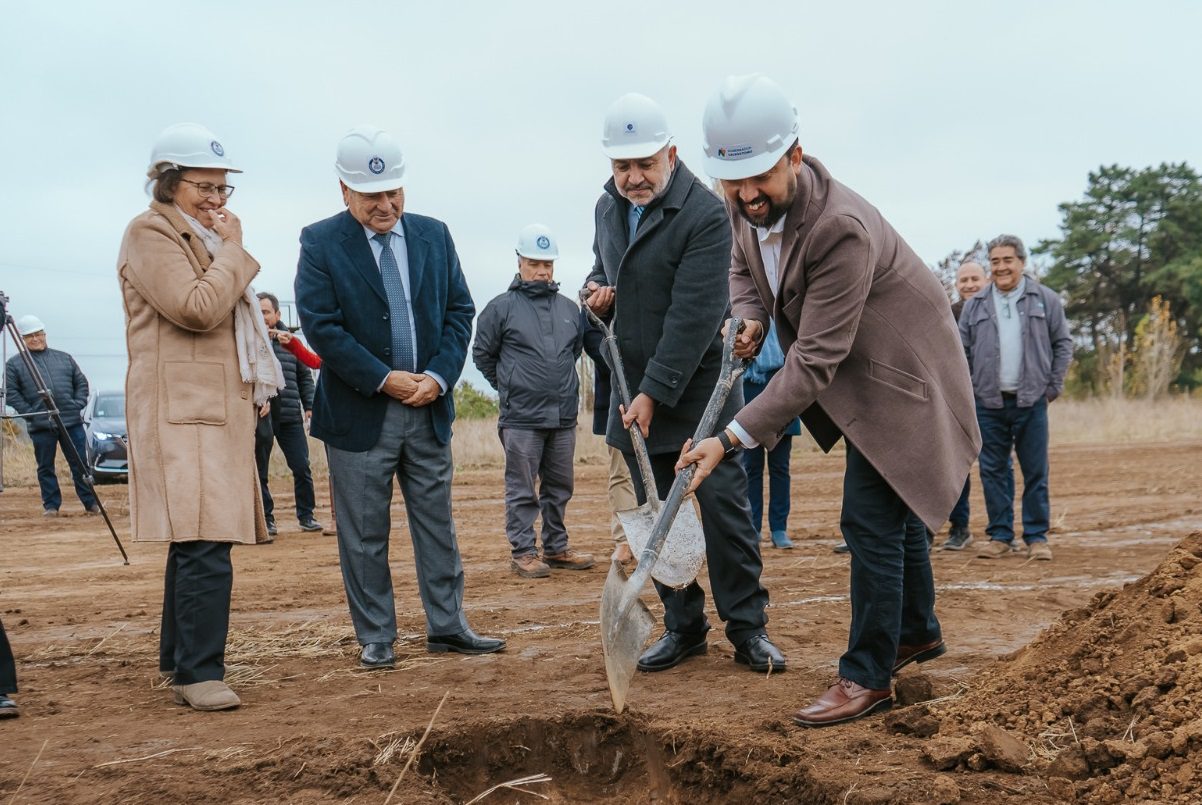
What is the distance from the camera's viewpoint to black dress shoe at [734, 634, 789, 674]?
15.1 ft

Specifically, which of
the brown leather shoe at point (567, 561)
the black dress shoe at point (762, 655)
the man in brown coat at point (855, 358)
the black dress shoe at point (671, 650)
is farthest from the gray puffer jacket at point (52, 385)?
the man in brown coat at point (855, 358)

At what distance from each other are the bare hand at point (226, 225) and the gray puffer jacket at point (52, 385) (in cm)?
889

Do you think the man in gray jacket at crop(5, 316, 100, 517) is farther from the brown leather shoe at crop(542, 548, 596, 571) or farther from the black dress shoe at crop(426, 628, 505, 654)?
the black dress shoe at crop(426, 628, 505, 654)

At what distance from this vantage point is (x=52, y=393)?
12469 mm

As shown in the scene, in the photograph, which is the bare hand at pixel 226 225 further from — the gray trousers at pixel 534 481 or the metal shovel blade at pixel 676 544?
the gray trousers at pixel 534 481

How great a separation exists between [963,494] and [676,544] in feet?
16.5

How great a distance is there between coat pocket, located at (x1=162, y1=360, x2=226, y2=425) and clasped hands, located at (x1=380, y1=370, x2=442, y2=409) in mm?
705

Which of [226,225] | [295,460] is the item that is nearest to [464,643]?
[226,225]

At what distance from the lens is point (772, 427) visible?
3807mm

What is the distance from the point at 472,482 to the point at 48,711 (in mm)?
10572

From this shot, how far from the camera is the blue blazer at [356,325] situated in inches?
189

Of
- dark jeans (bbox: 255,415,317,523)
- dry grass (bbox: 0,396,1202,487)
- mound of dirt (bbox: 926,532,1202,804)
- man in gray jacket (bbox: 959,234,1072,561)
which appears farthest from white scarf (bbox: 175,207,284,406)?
dry grass (bbox: 0,396,1202,487)

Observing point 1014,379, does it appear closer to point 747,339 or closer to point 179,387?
point 747,339

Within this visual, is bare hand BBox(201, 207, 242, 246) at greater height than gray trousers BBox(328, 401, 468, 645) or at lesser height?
greater
